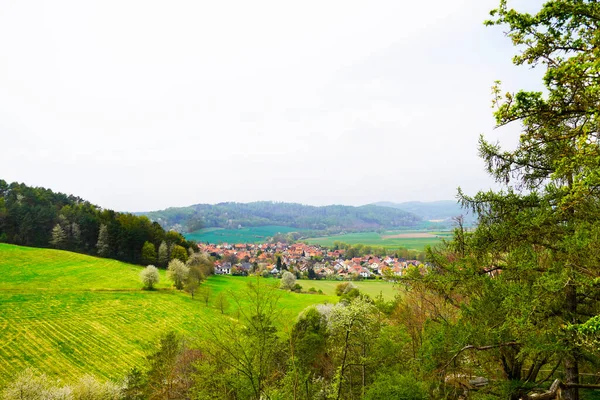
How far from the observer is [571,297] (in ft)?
18.9

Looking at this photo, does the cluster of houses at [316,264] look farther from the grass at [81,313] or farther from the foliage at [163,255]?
the grass at [81,313]

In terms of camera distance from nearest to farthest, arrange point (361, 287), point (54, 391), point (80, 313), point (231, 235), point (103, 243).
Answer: point (54, 391)
point (80, 313)
point (361, 287)
point (103, 243)
point (231, 235)

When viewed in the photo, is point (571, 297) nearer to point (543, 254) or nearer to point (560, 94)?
point (543, 254)

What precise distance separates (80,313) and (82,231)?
36948 mm

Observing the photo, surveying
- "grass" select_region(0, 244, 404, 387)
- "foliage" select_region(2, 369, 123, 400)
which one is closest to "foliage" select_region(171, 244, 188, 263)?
"grass" select_region(0, 244, 404, 387)

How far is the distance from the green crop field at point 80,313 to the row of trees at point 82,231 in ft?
27.1

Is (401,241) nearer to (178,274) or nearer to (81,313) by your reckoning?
(178,274)

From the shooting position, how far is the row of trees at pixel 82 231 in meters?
55.7

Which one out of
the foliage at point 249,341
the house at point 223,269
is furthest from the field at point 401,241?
the foliage at point 249,341

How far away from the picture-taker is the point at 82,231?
59.4 metres

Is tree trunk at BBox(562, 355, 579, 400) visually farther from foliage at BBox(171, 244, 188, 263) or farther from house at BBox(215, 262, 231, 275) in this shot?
house at BBox(215, 262, 231, 275)

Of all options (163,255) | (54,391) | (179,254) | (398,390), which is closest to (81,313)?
(54,391)

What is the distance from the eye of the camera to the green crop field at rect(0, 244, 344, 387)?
21172mm

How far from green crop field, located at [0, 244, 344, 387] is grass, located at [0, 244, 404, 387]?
2.3 inches
